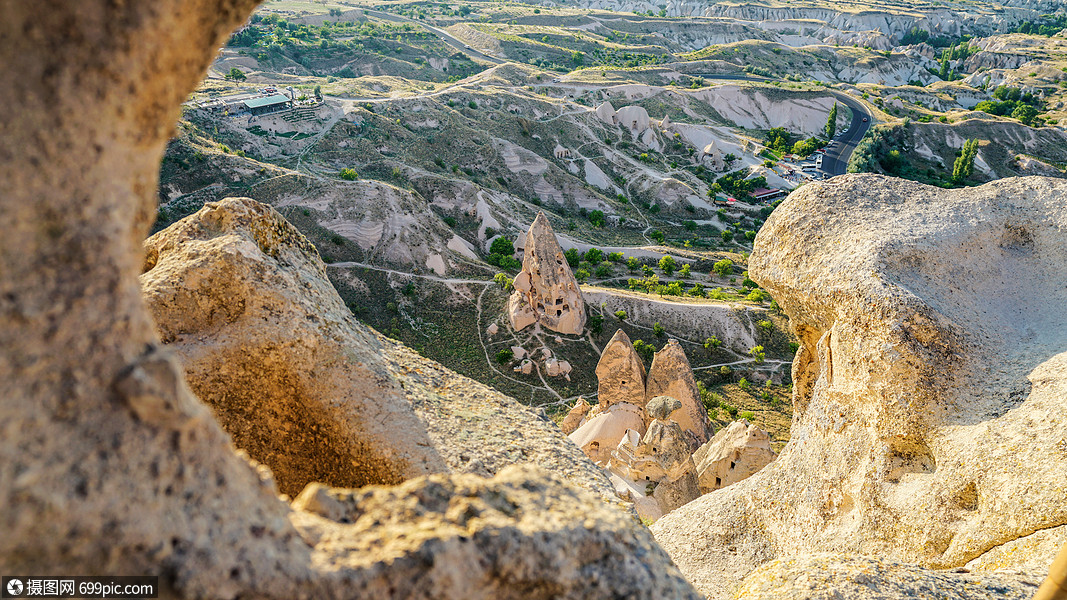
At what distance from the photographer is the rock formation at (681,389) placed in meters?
28.3

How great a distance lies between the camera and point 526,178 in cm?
7244

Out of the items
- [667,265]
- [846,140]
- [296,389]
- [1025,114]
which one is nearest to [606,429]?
[296,389]

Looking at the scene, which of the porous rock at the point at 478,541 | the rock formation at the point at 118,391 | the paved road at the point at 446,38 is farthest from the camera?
the paved road at the point at 446,38

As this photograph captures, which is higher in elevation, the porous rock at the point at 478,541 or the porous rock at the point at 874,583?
the porous rock at the point at 478,541

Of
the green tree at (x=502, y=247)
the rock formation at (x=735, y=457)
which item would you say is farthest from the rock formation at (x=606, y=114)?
the rock formation at (x=735, y=457)

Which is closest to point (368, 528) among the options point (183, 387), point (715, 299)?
point (183, 387)

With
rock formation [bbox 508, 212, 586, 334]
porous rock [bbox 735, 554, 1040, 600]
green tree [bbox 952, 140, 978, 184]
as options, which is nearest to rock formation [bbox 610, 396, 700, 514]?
porous rock [bbox 735, 554, 1040, 600]

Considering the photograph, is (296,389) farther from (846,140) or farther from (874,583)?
(846,140)

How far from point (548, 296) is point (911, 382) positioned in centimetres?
3015

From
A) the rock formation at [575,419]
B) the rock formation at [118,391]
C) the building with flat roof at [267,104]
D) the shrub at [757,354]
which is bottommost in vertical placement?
the shrub at [757,354]

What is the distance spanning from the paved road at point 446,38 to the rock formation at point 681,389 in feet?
388

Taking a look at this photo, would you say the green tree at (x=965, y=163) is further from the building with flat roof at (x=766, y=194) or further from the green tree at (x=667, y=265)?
the green tree at (x=667, y=265)

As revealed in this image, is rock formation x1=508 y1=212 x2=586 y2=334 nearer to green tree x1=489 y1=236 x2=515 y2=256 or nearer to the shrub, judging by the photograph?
green tree x1=489 y1=236 x2=515 y2=256

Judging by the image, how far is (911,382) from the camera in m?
13.0
